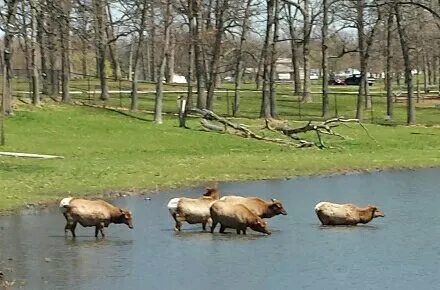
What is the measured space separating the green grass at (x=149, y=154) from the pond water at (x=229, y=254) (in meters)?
4.61

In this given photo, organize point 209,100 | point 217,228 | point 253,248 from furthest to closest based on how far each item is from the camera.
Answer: point 209,100 < point 217,228 < point 253,248

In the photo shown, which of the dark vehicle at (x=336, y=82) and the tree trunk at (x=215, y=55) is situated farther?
the dark vehicle at (x=336, y=82)

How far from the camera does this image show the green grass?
2580cm

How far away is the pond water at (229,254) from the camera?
12.9m

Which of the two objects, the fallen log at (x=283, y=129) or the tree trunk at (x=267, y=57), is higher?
the tree trunk at (x=267, y=57)

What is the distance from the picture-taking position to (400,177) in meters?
28.2

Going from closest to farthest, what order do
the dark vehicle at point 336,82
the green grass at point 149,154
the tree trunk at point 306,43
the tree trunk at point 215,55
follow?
the green grass at point 149,154 < the tree trunk at point 215,55 < the tree trunk at point 306,43 < the dark vehicle at point 336,82

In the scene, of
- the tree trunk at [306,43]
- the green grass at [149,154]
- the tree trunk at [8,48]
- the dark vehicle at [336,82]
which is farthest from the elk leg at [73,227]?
the dark vehicle at [336,82]

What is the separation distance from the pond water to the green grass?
15.1ft

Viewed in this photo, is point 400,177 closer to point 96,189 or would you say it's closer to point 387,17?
point 96,189

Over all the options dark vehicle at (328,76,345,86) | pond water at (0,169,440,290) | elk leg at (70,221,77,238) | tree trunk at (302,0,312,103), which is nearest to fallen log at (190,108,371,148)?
pond water at (0,169,440,290)

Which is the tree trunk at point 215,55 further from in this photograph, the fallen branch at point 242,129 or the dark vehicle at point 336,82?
the dark vehicle at point 336,82

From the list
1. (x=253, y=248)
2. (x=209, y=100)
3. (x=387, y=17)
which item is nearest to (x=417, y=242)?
(x=253, y=248)

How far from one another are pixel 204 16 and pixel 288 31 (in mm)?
19096
